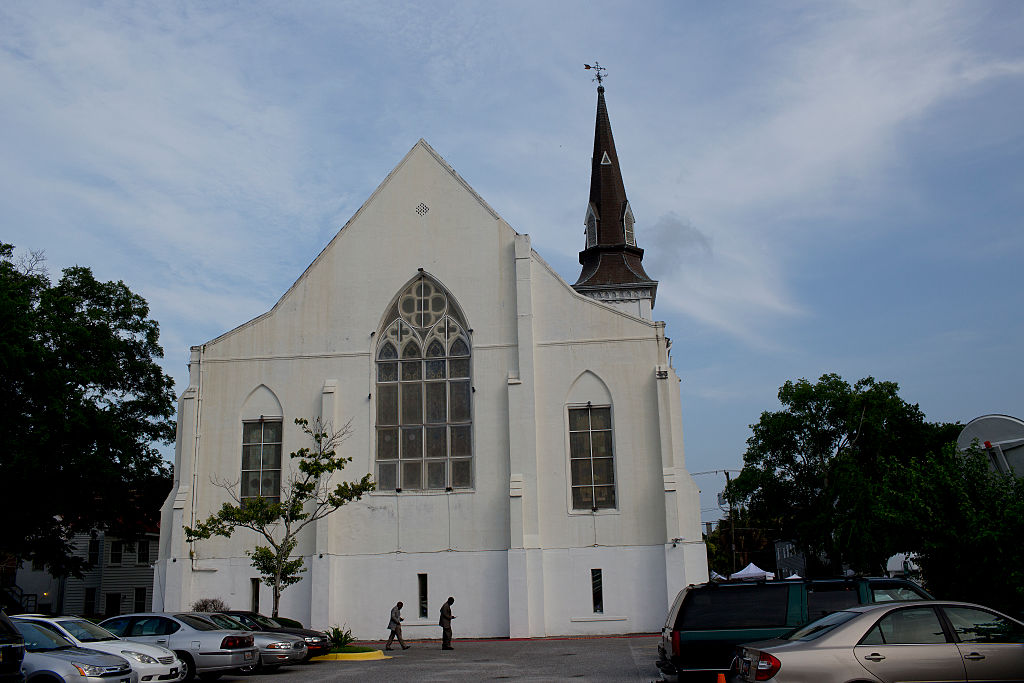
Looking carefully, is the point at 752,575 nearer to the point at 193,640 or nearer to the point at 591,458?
the point at 591,458

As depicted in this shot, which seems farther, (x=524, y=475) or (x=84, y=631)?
(x=524, y=475)

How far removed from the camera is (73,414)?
31797 millimetres

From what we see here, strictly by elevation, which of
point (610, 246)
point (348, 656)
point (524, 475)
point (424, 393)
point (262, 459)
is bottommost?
point (348, 656)

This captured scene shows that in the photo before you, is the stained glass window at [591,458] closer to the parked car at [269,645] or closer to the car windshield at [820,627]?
the parked car at [269,645]

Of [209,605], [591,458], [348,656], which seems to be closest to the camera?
[348,656]

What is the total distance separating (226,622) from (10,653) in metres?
7.74

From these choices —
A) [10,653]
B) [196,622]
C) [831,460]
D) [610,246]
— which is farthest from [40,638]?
[831,460]

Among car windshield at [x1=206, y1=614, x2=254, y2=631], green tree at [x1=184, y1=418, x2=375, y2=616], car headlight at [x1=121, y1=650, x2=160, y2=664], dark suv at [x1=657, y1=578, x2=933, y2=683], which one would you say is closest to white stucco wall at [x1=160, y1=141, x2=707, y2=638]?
green tree at [x1=184, y1=418, x2=375, y2=616]

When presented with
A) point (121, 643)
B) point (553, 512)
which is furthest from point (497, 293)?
point (121, 643)

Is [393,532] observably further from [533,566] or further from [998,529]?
[998,529]

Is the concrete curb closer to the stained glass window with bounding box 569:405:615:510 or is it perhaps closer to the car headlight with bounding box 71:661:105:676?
the stained glass window with bounding box 569:405:615:510

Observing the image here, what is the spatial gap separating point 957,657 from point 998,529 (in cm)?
646

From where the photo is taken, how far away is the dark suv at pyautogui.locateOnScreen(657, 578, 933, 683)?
12.7 meters

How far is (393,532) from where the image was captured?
2828 centimetres
